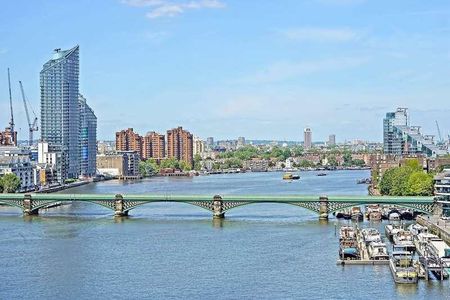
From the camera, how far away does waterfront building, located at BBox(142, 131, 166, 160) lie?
146m

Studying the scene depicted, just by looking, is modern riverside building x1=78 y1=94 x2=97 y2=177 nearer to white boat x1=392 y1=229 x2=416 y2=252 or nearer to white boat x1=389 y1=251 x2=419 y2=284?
white boat x1=392 y1=229 x2=416 y2=252

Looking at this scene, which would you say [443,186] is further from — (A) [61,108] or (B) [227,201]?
(A) [61,108]

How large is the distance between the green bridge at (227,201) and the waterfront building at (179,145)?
317 ft

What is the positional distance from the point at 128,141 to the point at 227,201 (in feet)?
328

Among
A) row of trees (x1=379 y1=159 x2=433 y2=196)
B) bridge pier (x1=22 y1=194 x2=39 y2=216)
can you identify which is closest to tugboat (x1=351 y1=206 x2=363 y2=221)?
row of trees (x1=379 y1=159 x2=433 y2=196)

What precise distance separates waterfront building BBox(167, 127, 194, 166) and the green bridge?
317 ft

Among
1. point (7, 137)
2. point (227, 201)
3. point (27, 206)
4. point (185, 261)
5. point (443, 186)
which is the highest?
point (7, 137)

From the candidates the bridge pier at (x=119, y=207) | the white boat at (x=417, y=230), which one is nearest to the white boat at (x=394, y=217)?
the white boat at (x=417, y=230)

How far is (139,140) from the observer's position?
480 ft

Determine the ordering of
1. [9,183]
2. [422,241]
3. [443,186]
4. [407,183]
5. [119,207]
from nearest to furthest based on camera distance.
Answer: [422,241]
[443,186]
[119,207]
[407,183]
[9,183]

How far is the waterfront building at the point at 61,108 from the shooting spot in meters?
107

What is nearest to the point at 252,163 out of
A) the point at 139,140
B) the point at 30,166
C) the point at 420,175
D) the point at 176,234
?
the point at 139,140

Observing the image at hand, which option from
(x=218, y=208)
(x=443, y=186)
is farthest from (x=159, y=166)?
(x=443, y=186)

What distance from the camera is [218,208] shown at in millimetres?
46000
